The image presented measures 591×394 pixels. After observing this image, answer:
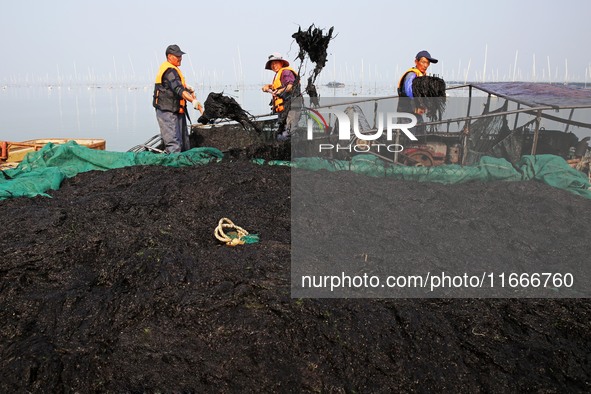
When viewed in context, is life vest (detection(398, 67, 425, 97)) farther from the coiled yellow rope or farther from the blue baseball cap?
the coiled yellow rope

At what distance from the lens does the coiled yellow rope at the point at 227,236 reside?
395cm

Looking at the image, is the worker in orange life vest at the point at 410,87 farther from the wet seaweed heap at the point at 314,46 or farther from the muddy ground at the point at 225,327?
the muddy ground at the point at 225,327

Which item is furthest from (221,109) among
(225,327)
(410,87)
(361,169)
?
(225,327)

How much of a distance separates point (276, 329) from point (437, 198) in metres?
2.73

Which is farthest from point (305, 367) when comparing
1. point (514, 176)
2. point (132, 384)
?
point (514, 176)

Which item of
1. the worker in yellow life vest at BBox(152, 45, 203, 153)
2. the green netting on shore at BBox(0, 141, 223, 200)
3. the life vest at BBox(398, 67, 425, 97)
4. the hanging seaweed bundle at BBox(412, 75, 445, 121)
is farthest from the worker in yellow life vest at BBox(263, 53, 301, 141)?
the hanging seaweed bundle at BBox(412, 75, 445, 121)

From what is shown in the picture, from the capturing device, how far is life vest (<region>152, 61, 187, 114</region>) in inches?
268

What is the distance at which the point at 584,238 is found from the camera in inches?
167

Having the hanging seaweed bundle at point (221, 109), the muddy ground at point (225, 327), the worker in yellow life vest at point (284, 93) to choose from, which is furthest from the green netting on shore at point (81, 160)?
the muddy ground at point (225, 327)

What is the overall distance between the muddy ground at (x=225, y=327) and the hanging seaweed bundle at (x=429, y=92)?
101 inches

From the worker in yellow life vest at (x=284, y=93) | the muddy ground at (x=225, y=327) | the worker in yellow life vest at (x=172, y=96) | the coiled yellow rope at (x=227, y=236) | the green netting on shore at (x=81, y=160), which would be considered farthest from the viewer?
the worker in yellow life vest at (x=172, y=96)

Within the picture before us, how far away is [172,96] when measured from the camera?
685 centimetres

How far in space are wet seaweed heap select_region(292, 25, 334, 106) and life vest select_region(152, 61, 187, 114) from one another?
1850 millimetres

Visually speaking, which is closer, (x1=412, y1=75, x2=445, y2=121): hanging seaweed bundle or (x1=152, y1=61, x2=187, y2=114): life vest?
(x1=412, y1=75, x2=445, y2=121): hanging seaweed bundle
